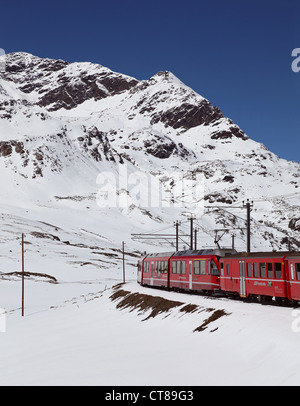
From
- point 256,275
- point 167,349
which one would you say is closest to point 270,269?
point 256,275

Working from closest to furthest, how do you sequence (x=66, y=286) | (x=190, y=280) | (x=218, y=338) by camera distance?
(x=218, y=338) < (x=190, y=280) < (x=66, y=286)

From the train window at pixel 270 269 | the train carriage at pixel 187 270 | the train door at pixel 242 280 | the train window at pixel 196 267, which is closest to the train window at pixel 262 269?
the train window at pixel 270 269

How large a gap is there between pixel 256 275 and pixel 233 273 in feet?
11.6

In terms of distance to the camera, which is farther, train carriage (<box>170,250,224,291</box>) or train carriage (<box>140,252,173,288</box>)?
train carriage (<box>140,252,173,288</box>)

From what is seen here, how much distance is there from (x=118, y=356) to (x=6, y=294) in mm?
61593

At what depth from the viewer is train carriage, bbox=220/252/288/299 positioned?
28.3m

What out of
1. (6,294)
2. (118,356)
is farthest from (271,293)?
(6,294)

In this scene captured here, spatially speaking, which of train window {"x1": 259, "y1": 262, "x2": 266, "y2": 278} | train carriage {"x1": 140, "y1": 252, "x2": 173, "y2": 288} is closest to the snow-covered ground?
train window {"x1": 259, "y1": 262, "x2": 266, "y2": 278}

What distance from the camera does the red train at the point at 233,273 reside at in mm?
27562

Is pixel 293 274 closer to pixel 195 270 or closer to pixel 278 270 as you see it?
pixel 278 270

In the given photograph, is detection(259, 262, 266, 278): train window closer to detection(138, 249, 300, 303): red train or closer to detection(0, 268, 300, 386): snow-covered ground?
detection(138, 249, 300, 303): red train

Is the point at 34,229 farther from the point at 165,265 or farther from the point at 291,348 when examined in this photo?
the point at 291,348

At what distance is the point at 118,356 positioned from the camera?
84.5 feet

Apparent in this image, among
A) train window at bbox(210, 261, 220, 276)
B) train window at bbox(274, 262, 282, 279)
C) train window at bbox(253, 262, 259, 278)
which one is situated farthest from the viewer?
train window at bbox(210, 261, 220, 276)
